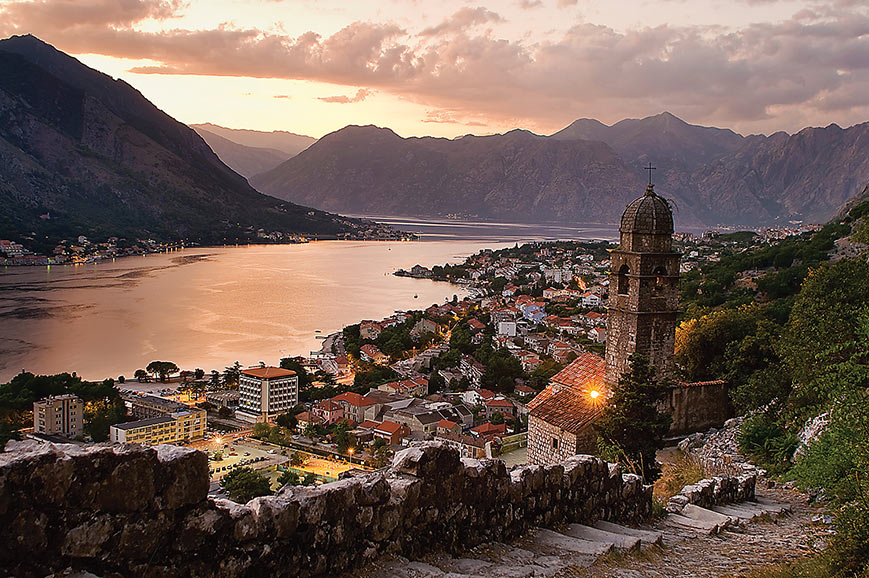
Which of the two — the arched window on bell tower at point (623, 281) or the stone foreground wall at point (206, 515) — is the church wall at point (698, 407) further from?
the stone foreground wall at point (206, 515)

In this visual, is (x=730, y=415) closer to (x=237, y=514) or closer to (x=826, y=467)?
(x=826, y=467)

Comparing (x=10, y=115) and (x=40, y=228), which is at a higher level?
Result: (x=10, y=115)

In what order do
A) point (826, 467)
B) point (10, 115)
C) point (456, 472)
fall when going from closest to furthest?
point (456, 472)
point (826, 467)
point (10, 115)

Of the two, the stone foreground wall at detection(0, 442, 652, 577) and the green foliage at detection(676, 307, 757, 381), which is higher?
the stone foreground wall at detection(0, 442, 652, 577)

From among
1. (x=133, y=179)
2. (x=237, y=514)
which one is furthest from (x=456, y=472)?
(x=133, y=179)

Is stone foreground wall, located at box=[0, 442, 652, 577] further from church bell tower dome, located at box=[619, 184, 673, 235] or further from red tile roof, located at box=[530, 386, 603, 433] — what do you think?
church bell tower dome, located at box=[619, 184, 673, 235]

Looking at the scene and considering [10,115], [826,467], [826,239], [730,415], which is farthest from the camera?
[10,115]

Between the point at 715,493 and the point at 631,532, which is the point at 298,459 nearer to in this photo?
the point at 715,493

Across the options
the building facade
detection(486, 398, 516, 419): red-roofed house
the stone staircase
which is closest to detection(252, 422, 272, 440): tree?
the building facade
